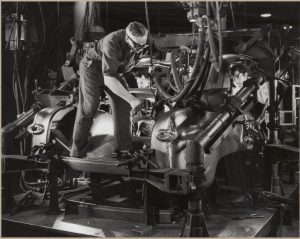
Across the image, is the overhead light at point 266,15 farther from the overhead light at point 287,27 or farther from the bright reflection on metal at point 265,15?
the overhead light at point 287,27

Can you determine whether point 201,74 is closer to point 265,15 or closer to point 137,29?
point 137,29

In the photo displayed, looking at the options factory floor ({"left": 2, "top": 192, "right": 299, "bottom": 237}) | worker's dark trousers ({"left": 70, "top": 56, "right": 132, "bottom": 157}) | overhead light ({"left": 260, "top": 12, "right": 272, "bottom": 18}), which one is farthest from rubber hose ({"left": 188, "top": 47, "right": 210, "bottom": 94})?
factory floor ({"left": 2, "top": 192, "right": 299, "bottom": 237})

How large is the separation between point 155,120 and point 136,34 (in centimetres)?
71

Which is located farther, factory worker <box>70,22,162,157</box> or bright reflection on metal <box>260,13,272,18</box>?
bright reflection on metal <box>260,13,272,18</box>

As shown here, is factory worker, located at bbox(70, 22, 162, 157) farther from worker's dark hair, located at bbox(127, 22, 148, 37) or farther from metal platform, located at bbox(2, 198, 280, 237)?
metal platform, located at bbox(2, 198, 280, 237)

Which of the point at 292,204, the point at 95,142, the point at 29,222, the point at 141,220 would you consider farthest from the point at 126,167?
the point at 292,204

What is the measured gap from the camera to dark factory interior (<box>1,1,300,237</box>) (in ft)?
9.02

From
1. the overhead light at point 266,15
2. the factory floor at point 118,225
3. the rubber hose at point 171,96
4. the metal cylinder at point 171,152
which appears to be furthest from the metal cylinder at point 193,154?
the overhead light at point 266,15

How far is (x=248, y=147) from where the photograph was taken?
10.8ft

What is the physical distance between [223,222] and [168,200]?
0.44m

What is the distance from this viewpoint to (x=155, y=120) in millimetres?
3137

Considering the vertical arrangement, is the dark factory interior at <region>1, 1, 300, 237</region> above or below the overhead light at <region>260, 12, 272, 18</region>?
below

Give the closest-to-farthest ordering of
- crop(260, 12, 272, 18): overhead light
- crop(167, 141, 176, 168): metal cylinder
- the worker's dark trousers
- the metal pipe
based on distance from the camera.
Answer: the metal pipe < crop(167, 141, 176, 168): metal cylinder < crop(260, 12, 272, 18): overhead light < the worker's dark trousers

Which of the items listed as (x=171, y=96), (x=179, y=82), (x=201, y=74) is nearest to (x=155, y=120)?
(x=171, y=96)
